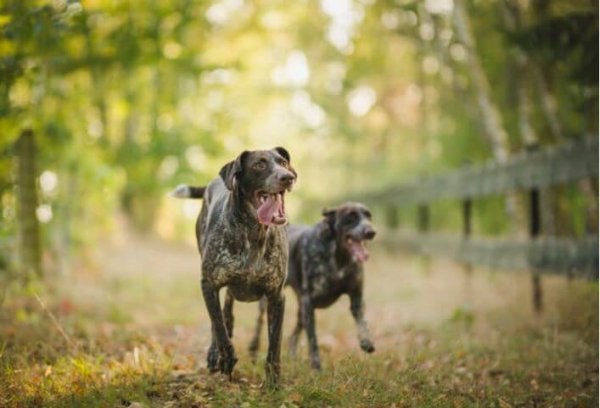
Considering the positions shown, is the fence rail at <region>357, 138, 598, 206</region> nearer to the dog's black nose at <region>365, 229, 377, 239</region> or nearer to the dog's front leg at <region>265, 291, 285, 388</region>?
the dog's black nose at <region>365, 229, 377, 239</region>

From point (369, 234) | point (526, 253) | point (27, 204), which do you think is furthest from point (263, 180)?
point (27, 204)

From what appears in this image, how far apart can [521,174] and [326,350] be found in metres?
3.84

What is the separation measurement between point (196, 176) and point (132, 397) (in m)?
11.7

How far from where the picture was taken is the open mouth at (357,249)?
269 inches

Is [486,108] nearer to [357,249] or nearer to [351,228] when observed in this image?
[351,228]

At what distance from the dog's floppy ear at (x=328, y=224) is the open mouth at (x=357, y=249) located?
0.31m

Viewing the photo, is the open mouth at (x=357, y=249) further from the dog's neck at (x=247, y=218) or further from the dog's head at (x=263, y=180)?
the dog's head at (x=263, y=180)

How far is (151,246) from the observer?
20469mm

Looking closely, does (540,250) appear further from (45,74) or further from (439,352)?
(45,74)

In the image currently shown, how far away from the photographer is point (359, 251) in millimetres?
6875

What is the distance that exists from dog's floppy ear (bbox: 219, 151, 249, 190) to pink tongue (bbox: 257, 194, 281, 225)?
0.94 ft

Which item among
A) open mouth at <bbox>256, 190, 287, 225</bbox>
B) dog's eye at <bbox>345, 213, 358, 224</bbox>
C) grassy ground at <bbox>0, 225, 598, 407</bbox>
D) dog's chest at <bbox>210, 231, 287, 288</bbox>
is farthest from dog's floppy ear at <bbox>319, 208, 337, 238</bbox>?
open mouth at <bbox>256, 190, 287, 225</bbox>

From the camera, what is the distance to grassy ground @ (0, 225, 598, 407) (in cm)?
491

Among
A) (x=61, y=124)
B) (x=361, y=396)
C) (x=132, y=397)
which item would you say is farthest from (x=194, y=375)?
(x=61, y=124)
